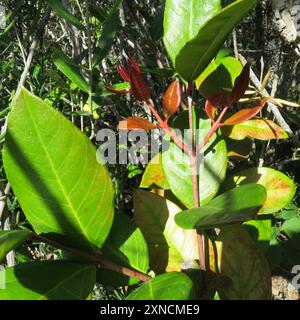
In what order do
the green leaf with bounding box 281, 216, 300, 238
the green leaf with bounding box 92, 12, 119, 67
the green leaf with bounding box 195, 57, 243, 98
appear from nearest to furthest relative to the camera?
the green leaf with bounding box 195, 57, 243, 98 → the green leaf with bounding box 92, 12, 119, 67 → the green leaf with bounding box 281, 216, 300, 238

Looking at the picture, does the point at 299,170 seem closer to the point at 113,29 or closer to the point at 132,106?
the point at 132,106

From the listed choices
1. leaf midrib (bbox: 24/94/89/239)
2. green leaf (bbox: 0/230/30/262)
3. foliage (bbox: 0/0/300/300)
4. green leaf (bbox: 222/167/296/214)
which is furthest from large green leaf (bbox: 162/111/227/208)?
green leaf (bbox: 0/230/30/262)

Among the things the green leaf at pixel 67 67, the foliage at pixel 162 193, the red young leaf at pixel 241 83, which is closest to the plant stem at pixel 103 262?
the foliage at pixel 162 193

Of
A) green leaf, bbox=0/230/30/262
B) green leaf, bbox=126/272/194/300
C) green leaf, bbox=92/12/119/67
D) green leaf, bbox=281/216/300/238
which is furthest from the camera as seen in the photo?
green leaf, bbox=281/216/300/238

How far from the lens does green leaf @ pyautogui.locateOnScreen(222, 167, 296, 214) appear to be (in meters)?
0.83

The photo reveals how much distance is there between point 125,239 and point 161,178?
239 millimetres

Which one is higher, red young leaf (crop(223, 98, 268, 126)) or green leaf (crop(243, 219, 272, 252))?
red young leaf (crop(223, 98, 268, 126))

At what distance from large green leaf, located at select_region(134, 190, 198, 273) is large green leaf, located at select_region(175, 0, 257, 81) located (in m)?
0.25

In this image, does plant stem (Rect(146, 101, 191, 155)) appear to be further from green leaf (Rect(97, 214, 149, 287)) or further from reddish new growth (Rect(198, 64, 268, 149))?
green leaf (Rect(97, 214, 149, 287))

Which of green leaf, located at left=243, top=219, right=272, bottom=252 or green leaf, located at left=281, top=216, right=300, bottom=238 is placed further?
green leaf, located at left=281, top=216, right=300, bottom=238

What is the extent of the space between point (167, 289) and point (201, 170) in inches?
9.7

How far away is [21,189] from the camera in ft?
1.89

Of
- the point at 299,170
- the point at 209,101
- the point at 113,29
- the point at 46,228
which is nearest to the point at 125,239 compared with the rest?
the point at 46,228

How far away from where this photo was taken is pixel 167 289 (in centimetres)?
59
